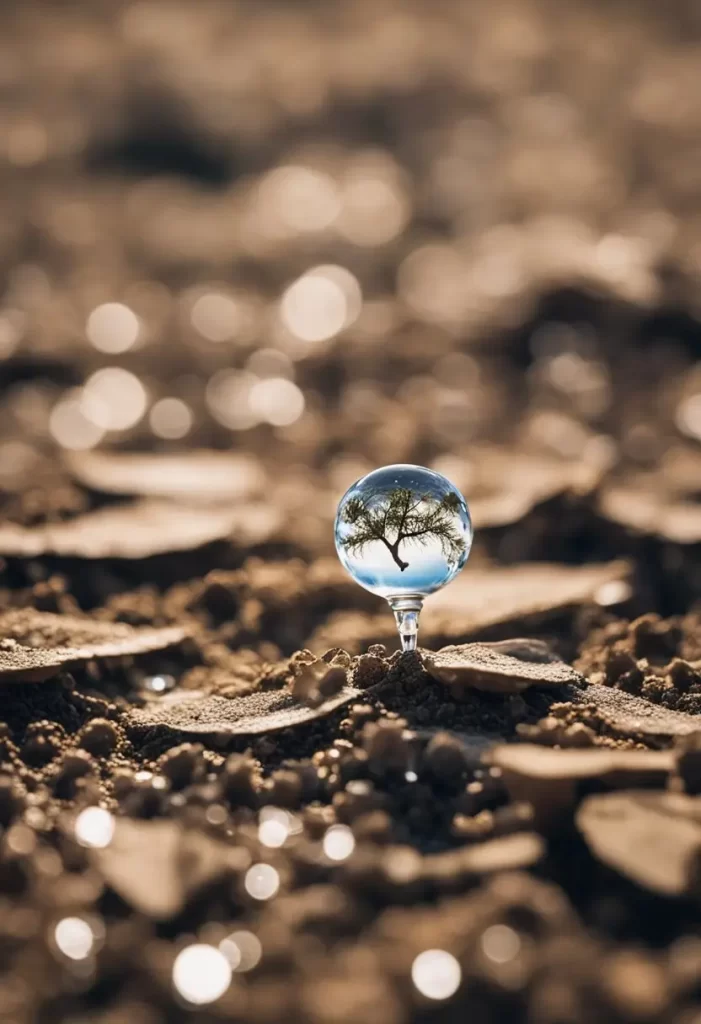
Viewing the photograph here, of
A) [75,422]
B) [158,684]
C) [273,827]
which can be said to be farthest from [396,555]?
[75,422]

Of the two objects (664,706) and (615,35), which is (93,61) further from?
(664,706)

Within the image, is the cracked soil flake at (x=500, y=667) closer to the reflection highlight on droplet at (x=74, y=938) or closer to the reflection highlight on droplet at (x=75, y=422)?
the reflection highlight on droplet at (x=74, y=938)

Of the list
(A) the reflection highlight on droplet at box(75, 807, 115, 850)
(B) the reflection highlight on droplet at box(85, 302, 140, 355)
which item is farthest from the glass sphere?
(B) the reflection highlight on droplet at box(85, 302, 140, 355)

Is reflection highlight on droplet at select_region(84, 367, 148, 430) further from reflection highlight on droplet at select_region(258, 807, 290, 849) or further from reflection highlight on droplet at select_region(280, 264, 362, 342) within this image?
reflection highlight on droplet at select_region(258, 807, 290, 849)

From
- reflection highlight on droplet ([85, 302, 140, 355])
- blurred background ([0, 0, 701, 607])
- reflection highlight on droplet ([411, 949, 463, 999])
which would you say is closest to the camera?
reflection highlight on droplet ([411, 949, 463, 999])

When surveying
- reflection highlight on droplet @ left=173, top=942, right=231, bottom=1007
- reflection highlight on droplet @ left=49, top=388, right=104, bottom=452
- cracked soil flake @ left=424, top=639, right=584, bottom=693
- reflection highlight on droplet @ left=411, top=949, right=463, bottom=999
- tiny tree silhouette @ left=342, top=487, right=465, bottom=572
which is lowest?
reflection highlight on droplet @ left=411, top=949, right=463, bottom=999

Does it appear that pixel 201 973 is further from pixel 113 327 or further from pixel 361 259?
pixel 361 259

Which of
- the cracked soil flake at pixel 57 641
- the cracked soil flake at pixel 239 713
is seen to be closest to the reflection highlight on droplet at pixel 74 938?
the cracked soil flake at pixel 239 713
